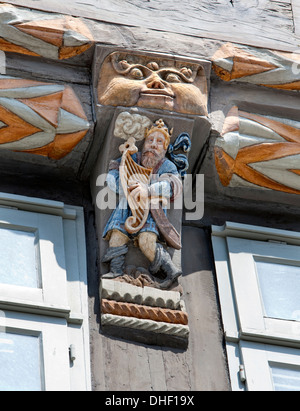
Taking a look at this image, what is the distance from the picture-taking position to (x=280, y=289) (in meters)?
5.39

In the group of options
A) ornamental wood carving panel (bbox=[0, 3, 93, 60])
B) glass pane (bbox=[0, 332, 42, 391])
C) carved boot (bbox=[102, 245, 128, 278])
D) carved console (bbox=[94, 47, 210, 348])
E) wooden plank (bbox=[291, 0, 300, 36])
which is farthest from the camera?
wooden plank (bbox=[291, 0, 300, 36])

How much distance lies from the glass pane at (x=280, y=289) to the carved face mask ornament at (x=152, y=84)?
2.29 ft

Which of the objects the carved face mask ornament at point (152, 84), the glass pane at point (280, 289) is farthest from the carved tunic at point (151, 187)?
the glass pane at point (280, 289)

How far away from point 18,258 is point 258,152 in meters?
1.15

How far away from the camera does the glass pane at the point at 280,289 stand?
5.29 m

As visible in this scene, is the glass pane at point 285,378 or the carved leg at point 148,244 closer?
the glass pane at point 285,378

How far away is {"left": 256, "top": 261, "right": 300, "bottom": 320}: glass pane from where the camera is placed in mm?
5285

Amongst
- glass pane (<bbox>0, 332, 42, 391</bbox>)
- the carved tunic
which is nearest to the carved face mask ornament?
the carved tunic

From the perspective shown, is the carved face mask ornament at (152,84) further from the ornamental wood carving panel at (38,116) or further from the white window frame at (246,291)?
the white window frame at (246,291)

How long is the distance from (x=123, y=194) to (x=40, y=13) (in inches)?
35.5

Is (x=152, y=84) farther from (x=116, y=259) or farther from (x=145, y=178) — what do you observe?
(x=116, y=259)

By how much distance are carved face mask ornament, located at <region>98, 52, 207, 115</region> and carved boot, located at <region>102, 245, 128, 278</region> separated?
A: 624 mm

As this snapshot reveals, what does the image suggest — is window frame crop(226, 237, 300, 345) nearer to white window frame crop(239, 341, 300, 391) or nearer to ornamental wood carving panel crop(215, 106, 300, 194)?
white window frame crop(239, 341, 300, 391)
